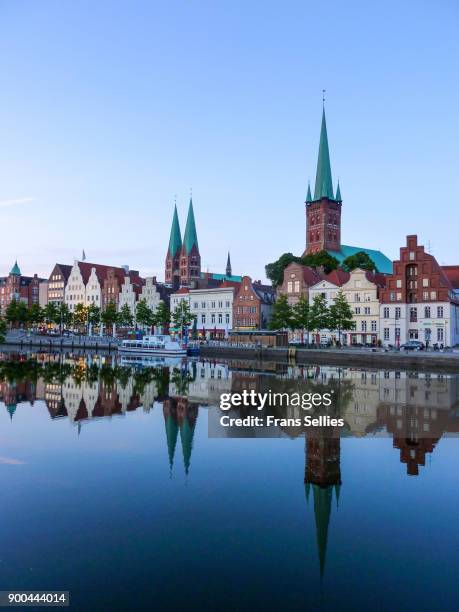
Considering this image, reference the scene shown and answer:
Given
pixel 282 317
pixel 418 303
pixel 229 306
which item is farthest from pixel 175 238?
pixel 418 303

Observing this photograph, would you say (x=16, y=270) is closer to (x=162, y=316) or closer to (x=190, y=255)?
(x=190, y=255)

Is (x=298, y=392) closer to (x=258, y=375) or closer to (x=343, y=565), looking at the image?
(x=258, y=375)

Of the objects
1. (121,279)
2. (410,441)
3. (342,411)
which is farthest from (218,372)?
(121,279)

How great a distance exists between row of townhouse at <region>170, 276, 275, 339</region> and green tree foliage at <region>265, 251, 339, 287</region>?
2855 millimetres

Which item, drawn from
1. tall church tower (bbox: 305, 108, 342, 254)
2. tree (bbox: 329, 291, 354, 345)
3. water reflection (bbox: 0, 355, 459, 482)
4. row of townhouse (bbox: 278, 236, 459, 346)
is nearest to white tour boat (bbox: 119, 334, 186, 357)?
tree (bbox: 329, 291, 354, 345)

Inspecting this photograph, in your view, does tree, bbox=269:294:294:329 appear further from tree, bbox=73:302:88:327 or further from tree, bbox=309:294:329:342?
tree, bbox=73:302:88:327

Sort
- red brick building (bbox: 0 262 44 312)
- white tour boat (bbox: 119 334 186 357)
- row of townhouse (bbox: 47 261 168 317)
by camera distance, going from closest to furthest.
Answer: white tour boat (bbox: 119 334 186 357)
row of townhouse (bbox: 47 261 168 317)
red brick building (bbox: 0 262 44 312)

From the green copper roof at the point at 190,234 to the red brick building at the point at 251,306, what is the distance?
1979 inches

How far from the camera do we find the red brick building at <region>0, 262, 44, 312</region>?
168875 mm

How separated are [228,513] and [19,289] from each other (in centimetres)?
17001

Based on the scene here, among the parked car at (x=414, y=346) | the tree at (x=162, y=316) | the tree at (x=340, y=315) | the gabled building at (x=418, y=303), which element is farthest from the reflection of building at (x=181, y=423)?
the tree at (x=162, y=316)

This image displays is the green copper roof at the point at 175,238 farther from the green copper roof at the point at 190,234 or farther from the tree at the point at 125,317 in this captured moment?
the tree at the point at 125,317

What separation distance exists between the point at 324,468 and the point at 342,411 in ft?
33.8

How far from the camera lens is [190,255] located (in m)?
144
